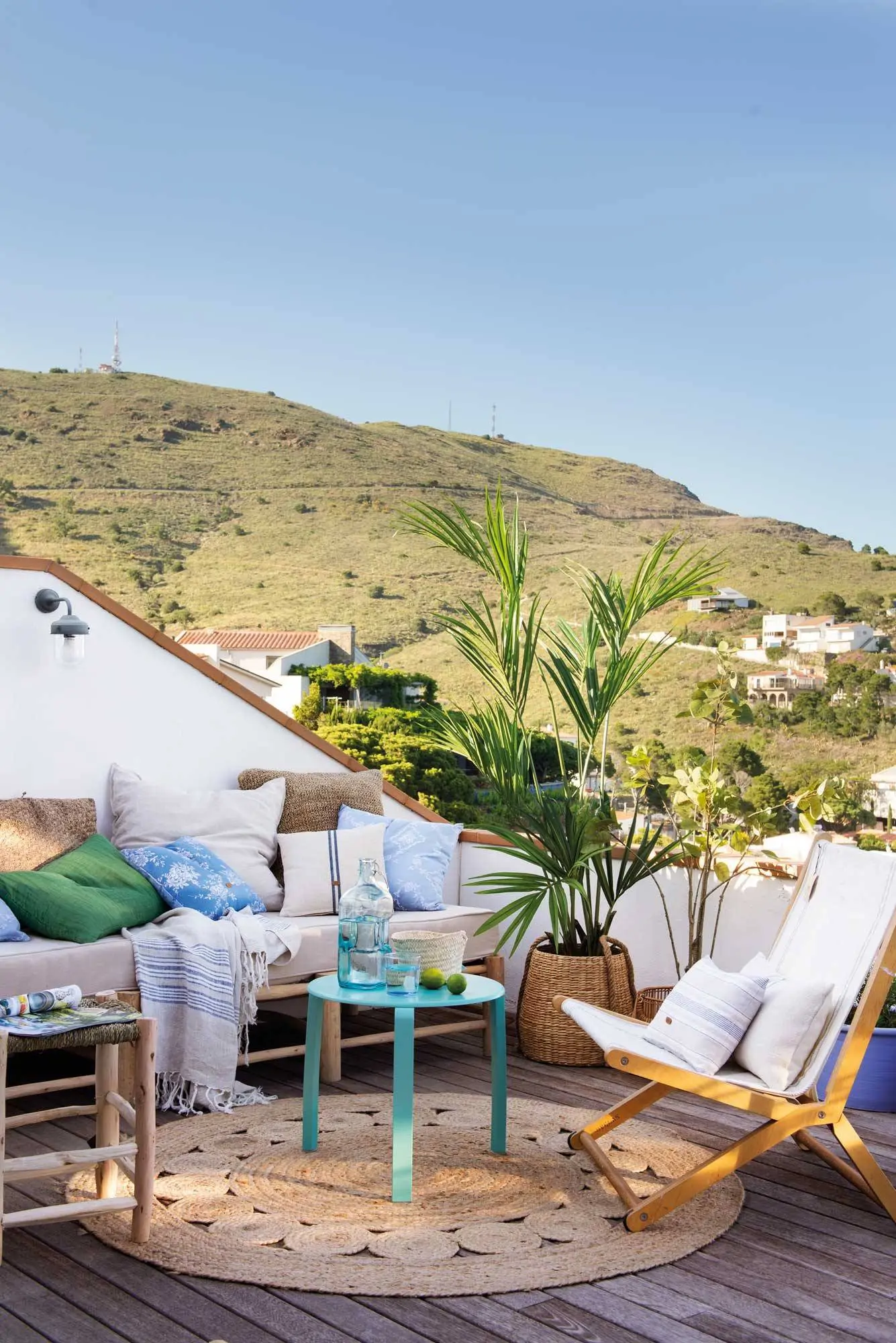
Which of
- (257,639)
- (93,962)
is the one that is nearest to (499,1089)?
(93,962)

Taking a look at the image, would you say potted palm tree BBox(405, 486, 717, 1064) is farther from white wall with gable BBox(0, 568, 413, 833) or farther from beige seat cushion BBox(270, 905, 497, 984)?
white wall with gable BBox(0, 568, 413, 833)

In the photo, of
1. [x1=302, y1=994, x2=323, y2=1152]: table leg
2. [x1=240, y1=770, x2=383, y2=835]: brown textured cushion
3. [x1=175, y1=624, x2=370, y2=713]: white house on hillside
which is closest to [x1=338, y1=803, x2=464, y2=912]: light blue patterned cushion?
[x1=240, y1=770, x2=383, y2=835]: brown textured cushion

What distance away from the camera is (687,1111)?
406 cm

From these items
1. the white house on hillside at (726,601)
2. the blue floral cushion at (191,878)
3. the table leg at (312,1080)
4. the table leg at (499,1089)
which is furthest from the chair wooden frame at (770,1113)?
the white house on hillside at (726,601)

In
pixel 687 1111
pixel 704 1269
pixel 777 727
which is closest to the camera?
pixel 704 1269

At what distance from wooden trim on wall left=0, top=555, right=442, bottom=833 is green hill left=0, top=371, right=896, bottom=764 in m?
21.4

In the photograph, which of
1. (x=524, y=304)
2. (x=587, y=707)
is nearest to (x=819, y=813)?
(x=587, y=707)

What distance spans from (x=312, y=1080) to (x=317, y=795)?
5.80ft

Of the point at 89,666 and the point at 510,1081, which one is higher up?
the point at 89,666

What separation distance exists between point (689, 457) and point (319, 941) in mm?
36785

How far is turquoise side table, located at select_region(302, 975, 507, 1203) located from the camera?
314 centimetres

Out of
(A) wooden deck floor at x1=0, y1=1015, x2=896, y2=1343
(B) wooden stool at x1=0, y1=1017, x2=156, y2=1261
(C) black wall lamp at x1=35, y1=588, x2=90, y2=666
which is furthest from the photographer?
(C) black wall lamp at x1=35, y1=588, x2=90, y2=666

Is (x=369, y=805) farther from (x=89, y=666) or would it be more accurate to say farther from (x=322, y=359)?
(x=322, y=359)

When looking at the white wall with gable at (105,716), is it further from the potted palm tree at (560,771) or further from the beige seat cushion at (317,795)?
the potted palm tree at (560,771)
